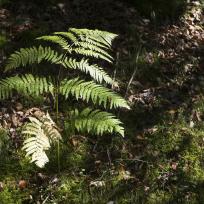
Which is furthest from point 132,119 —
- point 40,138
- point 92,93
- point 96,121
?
point 40,138

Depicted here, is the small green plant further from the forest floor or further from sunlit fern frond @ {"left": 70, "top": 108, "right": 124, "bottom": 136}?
the forest floor

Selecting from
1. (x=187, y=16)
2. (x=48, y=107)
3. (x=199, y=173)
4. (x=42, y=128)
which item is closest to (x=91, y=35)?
(x=42, y=128)

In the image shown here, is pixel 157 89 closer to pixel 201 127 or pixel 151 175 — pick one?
pixel 201 127

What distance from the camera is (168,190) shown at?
15.9 feet

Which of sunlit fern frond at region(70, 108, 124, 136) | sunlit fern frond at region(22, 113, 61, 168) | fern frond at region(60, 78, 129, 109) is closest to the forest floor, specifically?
sunlit fern frond at region(22, 113, 61, 168)

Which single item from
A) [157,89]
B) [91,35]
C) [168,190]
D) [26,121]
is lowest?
[168,190]

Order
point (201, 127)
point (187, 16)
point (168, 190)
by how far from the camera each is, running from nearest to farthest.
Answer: point (168, 190)
point (201, 127)
point (187, 16)

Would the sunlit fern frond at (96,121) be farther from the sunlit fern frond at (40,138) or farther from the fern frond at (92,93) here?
the sunlit fern frond at (40,138)

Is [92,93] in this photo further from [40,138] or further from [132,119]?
[132,119]

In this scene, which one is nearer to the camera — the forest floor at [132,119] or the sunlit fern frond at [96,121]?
the sunlit fern frond at [96,121]

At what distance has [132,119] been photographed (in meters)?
5.63


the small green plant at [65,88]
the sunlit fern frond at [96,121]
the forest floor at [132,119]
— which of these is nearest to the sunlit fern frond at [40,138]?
the small green plant at [65,88]

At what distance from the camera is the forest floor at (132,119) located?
4699 millimetres

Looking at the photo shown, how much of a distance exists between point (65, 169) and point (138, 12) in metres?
3.72
